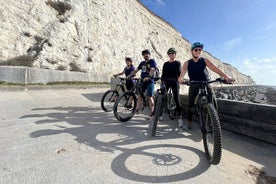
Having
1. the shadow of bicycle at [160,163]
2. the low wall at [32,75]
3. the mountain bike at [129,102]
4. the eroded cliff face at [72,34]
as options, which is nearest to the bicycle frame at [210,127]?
the shadow of bicycle at [160,163]

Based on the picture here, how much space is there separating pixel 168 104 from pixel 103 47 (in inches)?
817

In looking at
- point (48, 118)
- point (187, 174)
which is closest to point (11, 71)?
point (48, 118)

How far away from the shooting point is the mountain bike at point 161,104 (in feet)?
13.1

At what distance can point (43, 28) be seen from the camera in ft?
60.2

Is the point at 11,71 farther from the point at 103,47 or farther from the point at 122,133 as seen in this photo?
the point at 103,47

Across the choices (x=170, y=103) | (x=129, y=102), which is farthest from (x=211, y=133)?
(x=129, y=102)

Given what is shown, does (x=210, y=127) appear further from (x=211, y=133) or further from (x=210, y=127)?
(x=211, y=133)

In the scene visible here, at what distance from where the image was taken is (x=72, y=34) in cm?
2058

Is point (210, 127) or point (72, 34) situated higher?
point (72, 34)

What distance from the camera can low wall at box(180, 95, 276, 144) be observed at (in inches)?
149

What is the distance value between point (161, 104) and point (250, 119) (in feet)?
6.49

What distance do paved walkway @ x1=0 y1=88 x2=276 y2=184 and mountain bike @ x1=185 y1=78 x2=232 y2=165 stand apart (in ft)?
0.60

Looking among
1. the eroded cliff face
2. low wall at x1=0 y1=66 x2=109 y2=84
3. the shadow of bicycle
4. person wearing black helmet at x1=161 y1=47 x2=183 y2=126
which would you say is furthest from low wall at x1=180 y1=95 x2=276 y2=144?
the eroded cliff face

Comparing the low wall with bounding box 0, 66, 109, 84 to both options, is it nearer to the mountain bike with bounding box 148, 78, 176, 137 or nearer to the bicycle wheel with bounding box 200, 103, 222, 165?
the mountain bike with bounding box 148, 78, 176, 137
